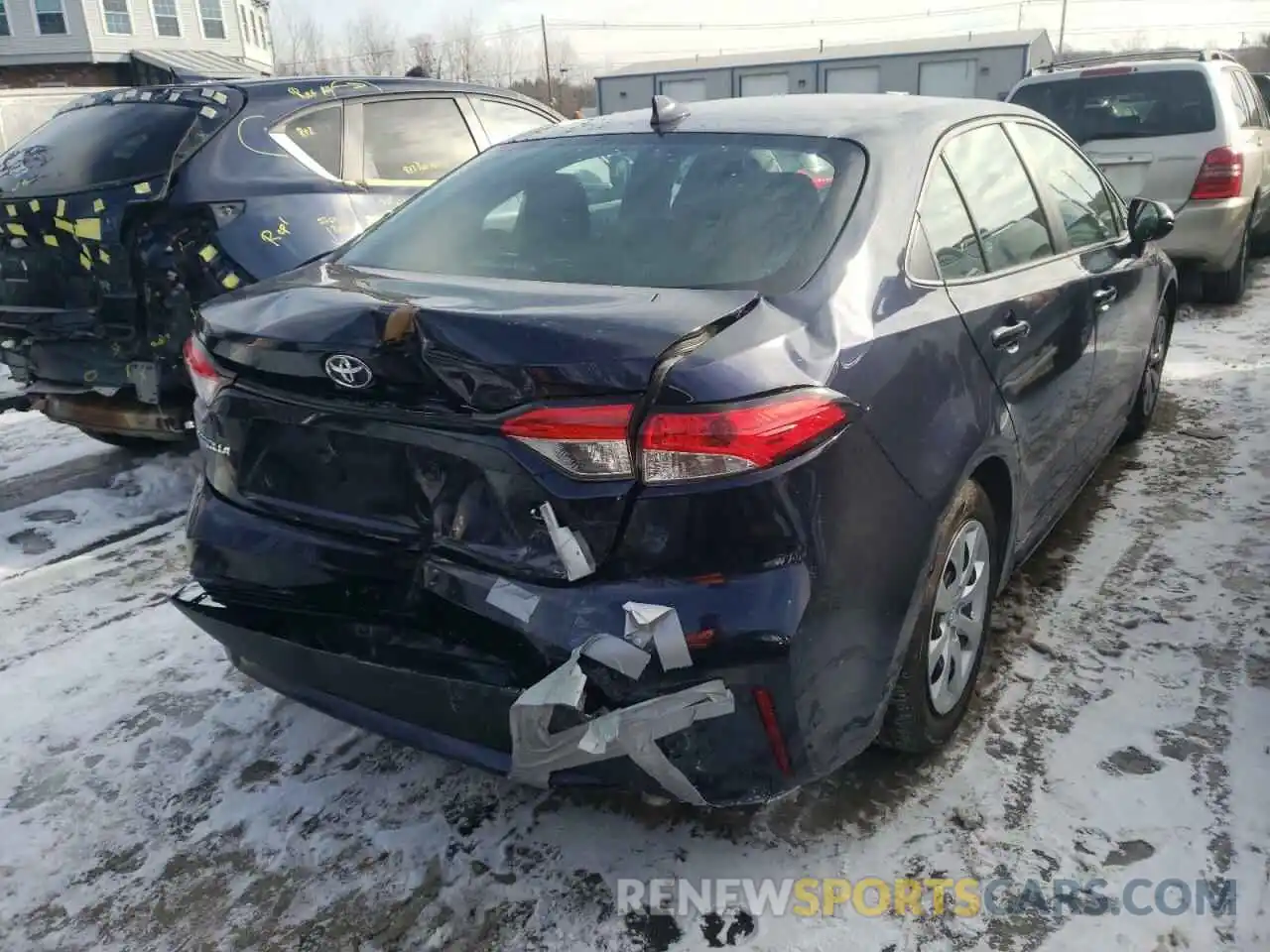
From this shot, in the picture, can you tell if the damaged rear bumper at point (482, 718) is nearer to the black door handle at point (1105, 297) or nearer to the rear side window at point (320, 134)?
the black door handle at point (1105, 297)

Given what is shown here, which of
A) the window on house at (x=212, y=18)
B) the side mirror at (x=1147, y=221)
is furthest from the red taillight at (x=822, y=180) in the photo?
the window on house at (x=212, y=18)

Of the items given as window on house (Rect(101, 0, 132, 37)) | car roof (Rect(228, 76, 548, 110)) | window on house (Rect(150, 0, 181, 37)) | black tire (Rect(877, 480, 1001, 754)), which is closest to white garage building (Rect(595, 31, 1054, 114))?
window on house (Rect(150, 0, 181, 37))

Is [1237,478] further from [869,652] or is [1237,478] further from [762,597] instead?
[762,597]

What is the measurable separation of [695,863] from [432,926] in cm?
61

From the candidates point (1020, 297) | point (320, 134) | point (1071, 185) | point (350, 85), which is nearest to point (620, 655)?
point (1020, 297)

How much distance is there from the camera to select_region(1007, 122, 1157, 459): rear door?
341 centimetres

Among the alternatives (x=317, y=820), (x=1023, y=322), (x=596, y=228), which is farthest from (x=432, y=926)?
(x=1023, y=322)

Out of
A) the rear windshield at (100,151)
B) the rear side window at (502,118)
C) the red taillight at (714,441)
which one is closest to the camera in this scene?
the red taillight at (714,441)

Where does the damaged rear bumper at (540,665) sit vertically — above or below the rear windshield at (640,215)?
below

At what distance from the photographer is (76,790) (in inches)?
103

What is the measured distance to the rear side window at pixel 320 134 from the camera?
4578 mm

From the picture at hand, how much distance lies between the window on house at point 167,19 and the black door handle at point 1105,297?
3752cm

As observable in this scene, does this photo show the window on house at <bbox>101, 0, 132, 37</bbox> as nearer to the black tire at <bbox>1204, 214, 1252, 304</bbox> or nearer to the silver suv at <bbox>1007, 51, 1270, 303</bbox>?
the silver suv at <bbox>1007, 51, 1270, 303</bbox>

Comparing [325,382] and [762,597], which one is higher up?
[325,382]
